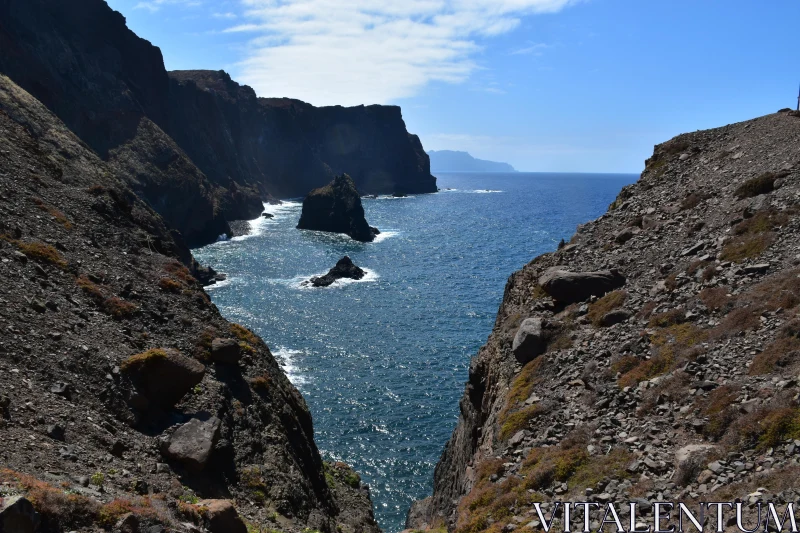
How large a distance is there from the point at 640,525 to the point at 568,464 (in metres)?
3.53

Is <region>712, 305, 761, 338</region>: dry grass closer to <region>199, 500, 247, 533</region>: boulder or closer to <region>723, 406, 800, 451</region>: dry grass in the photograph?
<region>723, 406, 800, 451</region>: dry grass

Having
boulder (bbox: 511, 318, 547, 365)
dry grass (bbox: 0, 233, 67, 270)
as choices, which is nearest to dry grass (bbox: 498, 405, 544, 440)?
boulder (bbox: 511, 318, 547, 365)

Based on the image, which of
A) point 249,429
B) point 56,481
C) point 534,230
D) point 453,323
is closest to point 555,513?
point 56,481

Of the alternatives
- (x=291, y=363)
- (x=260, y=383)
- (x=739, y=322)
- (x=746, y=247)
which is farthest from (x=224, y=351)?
(x=291, y=363)

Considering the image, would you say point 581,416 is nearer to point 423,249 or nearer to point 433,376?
point 433,376

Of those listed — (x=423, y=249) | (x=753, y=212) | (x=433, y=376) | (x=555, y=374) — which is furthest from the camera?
(x=423, y=249)

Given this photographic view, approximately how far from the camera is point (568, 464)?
16.2 m

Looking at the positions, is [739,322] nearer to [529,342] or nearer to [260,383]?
[529,342]

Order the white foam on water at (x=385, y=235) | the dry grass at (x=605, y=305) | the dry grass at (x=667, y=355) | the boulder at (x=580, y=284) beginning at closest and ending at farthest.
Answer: the dry grass at (x=667, y=355), the dry grass at (x=605, y=305), the boulder at (x=580, y=284), the white foam on water at (x=385, y=235)

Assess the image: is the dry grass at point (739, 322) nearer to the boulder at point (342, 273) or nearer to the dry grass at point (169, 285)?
the dry grass at point (169, 285)

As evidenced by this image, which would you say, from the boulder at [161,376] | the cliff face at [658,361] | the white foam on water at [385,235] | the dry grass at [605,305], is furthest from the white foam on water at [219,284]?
the dry grass at [605,305]

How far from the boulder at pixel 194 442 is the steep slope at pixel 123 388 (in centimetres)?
5

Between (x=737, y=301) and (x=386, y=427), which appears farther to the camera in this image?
(x=386, y=427)

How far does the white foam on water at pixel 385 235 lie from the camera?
145425 millimetres
